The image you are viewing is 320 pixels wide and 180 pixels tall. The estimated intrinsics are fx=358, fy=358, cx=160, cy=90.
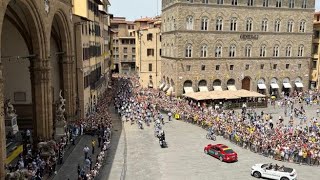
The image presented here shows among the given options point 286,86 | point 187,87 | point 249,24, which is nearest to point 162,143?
point 187,87

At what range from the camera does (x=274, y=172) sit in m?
22.7

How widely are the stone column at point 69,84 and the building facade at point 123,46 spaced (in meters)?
65.3

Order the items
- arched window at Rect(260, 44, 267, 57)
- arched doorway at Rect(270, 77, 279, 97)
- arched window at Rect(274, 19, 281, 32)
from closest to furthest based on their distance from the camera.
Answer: arched window at Rect(274, 19, 281, 32)
arched window at Rect(260, 44, 267, 57)
arched doorway at Rect(270, 77, 279, 97)

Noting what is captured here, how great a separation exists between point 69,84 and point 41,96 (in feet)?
26.8

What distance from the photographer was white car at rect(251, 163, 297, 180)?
72.8 feet

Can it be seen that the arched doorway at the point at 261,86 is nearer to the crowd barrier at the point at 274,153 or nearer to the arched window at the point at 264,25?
the arched window at the point at 264,25

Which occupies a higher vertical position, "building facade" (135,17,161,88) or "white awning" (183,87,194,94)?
"building facade" (135,17,161,88)

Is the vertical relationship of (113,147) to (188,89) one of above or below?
below

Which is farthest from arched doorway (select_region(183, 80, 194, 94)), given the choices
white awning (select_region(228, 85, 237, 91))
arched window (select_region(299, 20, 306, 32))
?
arched window (select_region(299, 20, 306, 32))

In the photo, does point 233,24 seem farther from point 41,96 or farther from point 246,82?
point 41,96

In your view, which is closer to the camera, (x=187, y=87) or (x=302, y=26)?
(x=187, y=87)

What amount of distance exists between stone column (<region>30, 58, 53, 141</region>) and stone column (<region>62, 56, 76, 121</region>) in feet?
24.3

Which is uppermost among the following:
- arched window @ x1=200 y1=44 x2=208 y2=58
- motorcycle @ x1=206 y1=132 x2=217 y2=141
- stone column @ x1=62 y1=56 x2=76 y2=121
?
arched window @ x1=200 y1=44 x2=208 y2=58

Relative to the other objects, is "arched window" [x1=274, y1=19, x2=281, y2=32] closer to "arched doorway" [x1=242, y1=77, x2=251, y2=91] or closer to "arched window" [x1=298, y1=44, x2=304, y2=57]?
"arched window" [x1=298, y1=44, x2=304, y2=57]
